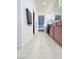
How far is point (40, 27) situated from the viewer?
20.5m
